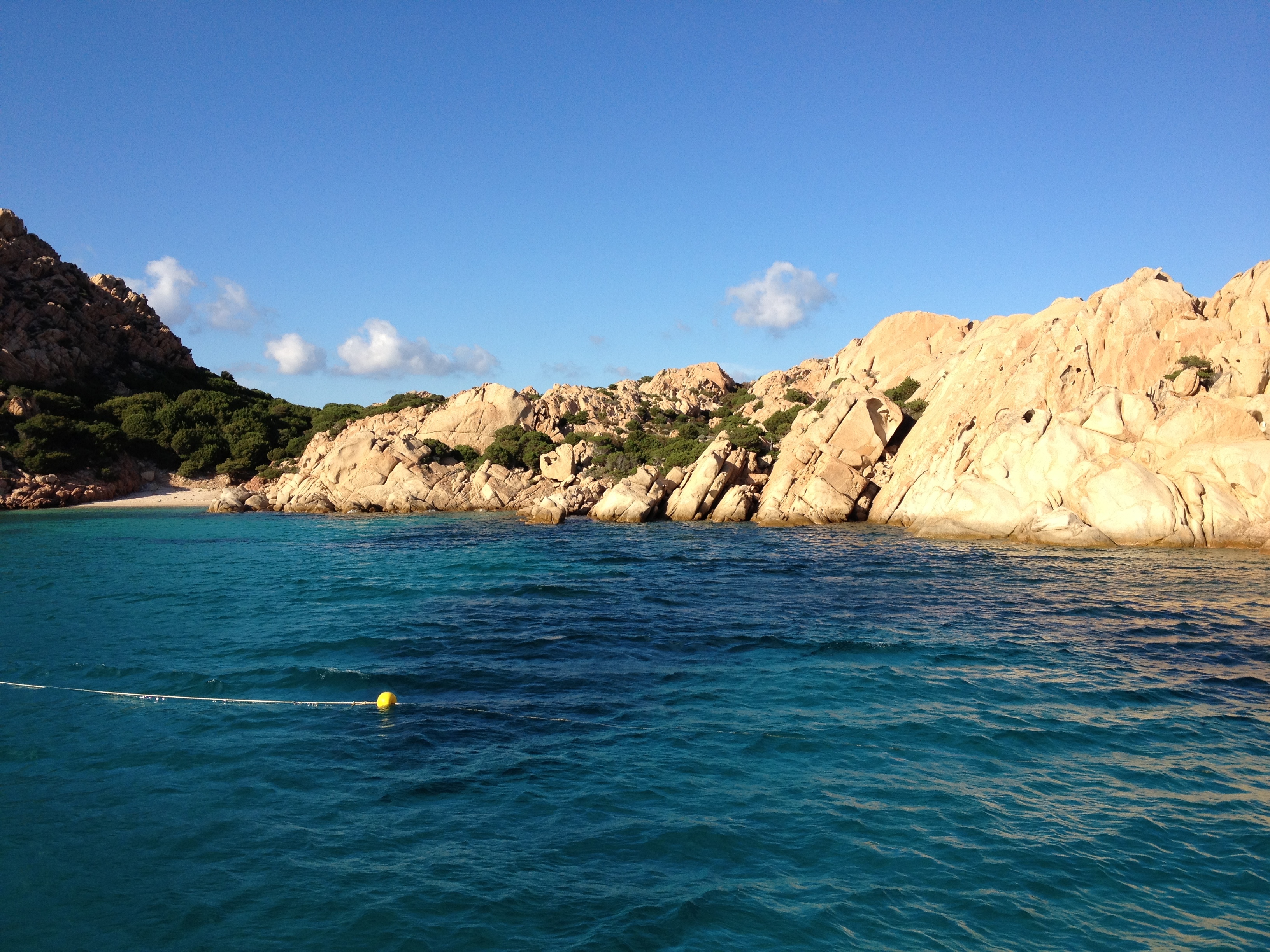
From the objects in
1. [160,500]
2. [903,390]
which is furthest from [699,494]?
[160,500]

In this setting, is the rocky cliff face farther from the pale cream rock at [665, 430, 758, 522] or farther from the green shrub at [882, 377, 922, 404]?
the green shrub at [882, 377, 922, 404]

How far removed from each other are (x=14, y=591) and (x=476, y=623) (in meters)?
16.7

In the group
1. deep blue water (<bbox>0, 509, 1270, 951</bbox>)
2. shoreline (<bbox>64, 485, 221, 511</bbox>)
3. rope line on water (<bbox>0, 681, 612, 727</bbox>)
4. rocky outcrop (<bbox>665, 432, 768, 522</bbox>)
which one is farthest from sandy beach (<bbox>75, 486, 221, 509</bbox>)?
rope line on water (<bbox>0, 681, 612, 727</bbox>)

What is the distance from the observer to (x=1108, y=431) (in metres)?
34.9

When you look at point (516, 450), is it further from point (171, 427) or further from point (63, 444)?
point (63, 444)

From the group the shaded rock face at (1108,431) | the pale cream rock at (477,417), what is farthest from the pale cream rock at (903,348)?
the pale cream rock at (477,417)

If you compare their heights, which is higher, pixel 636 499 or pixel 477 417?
pixel 477 417

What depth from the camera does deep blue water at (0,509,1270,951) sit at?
7.38 meters

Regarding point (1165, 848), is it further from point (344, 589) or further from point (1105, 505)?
point (1105, 505)

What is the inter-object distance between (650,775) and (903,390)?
52595mm

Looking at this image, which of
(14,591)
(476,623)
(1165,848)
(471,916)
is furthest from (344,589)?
(1165,848)

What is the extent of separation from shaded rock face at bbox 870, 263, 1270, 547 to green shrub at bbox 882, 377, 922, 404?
8.86 metres

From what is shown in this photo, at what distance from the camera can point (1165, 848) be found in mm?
8531

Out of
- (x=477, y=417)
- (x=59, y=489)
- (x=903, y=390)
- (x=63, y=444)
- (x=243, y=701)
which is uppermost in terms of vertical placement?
(x=903, y=390)
